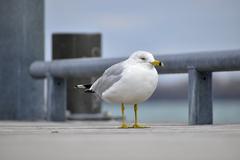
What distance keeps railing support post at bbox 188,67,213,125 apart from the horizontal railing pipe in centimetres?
17

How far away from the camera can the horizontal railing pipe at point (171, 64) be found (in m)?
9.59

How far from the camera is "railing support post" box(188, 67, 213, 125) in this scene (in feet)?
32.6

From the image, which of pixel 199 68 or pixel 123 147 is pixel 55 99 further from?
pixel 123 147

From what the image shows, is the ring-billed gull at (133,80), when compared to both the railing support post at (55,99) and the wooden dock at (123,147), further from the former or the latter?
the railing support post at (55,99)

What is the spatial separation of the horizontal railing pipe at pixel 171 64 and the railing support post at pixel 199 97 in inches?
6.5

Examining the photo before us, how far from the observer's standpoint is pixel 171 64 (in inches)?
404

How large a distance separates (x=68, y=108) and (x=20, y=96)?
11.5 feet

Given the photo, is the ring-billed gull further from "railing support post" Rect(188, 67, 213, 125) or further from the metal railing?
"railing support post" Rect(188, 67, 213, 125)

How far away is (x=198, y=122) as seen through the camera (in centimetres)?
992

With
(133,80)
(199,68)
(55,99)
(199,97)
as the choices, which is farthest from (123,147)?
(55,99)

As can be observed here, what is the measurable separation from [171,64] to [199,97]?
2.06 feet

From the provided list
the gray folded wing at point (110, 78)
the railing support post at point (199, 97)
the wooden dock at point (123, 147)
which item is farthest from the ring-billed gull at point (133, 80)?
the railing support post at point (199, 97)

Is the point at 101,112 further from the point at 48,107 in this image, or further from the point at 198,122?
the point at 198,122

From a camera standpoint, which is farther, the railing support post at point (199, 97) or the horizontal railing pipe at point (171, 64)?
the railing support post at point (199, 97)
